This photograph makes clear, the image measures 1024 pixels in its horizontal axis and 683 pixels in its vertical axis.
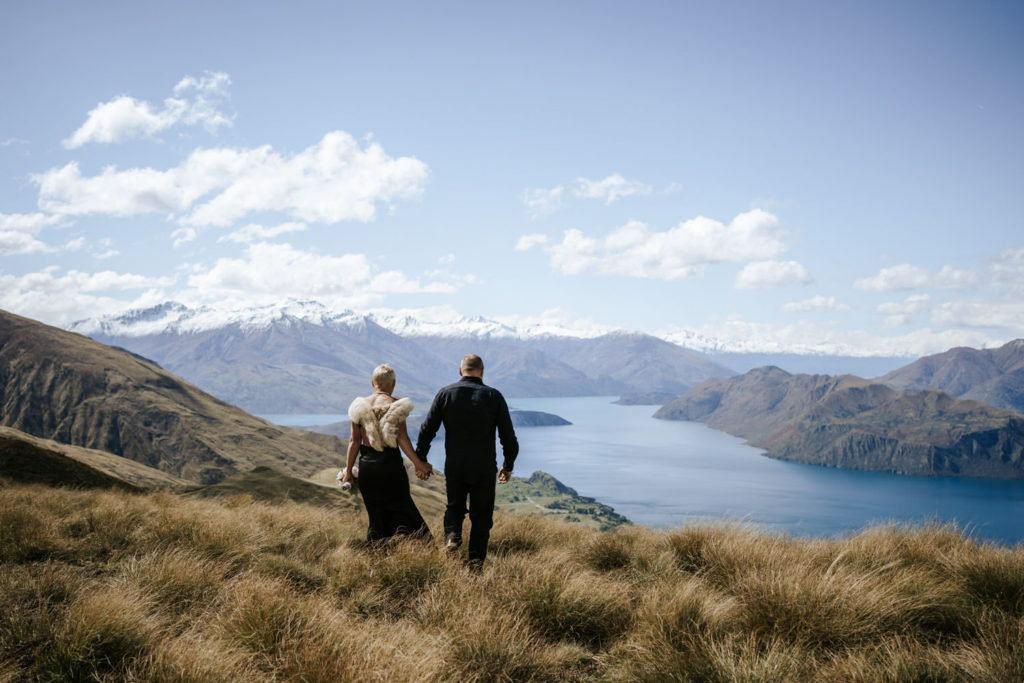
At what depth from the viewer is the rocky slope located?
10294 centimetres

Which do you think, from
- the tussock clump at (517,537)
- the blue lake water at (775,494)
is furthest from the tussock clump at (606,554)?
the blue lake water at (775,494)

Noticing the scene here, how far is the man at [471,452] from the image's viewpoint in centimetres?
614

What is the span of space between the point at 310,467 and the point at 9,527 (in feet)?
333

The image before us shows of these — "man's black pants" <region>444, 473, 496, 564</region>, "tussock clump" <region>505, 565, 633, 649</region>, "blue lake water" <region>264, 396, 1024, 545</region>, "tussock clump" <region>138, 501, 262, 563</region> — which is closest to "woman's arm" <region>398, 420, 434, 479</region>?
"man's black pants" <region>444, 473, 496, 564</region>

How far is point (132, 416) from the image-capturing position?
367 feet

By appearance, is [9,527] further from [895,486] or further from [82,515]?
[895,486]

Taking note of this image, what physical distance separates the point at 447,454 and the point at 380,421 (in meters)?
0.92

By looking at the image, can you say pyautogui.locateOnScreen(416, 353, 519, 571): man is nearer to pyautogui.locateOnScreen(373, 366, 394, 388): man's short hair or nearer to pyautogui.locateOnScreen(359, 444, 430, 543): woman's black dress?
pyautogui.locateOnScreen(359, 444, 430, 543): woman's black dress

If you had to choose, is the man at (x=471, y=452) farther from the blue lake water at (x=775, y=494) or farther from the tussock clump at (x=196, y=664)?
the blue lake water at (x=775, y=494)

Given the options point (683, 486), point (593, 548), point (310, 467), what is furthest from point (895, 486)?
point (593, 548)

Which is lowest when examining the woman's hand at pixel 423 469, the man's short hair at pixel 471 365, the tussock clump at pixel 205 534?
the tussock clump at pixel 205 534

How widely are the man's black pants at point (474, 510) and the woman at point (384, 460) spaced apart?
0.35 m

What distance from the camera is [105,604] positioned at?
354 cm

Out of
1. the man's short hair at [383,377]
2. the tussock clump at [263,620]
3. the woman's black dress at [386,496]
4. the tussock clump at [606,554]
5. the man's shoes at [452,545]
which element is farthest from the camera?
the tussock clump at [606,554]
